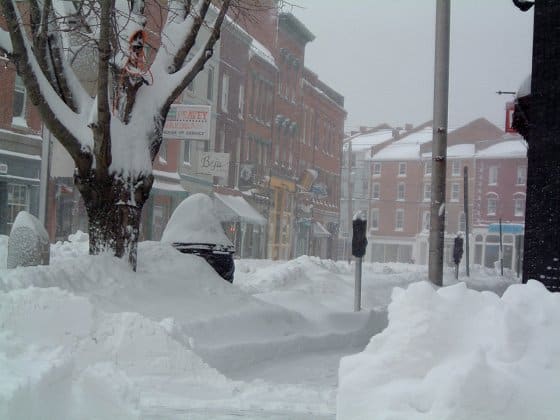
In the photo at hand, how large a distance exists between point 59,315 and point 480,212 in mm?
60189

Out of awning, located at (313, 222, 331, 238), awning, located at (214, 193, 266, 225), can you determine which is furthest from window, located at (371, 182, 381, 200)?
awning, located at (214, 193, 266, 225)

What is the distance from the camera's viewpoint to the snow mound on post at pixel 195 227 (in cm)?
1212

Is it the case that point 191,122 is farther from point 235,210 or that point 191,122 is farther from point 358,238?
point 235,210

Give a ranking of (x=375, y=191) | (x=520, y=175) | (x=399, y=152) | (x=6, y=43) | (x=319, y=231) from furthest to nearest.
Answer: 1. (x=399, y=152)
2. (x=375, y=191)
3. (x=520, y=175)
4. (x=319, y=231)
5. (x=6, y=43)

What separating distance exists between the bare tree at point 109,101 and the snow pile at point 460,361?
623cm

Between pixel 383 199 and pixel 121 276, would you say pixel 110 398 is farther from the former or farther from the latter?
pixel 383 199

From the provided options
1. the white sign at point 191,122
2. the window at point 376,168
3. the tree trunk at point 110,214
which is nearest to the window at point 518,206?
the window at point 376,168

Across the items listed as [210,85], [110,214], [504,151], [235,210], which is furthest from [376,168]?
[110,214]

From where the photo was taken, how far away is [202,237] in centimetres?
1212

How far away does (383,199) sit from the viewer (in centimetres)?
7981

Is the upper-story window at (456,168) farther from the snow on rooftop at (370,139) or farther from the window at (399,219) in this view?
the snow on rooftop at (370,139)

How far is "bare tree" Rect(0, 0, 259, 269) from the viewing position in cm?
985

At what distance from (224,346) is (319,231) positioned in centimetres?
4951

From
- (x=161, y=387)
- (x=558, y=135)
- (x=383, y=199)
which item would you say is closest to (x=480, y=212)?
(x=383, y=199)
